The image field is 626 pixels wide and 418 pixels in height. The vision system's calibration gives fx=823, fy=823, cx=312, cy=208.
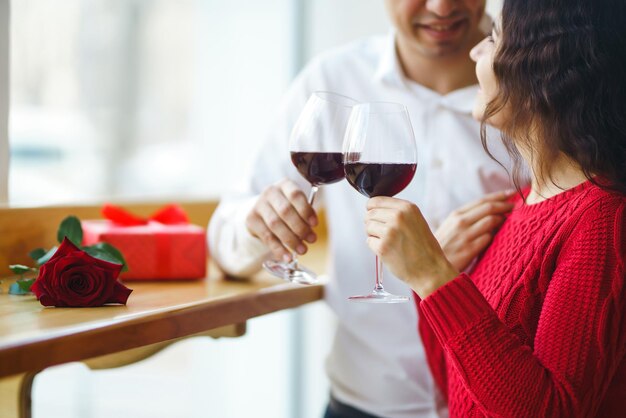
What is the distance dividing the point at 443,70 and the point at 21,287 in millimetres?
992

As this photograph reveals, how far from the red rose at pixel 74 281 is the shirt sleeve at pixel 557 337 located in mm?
517

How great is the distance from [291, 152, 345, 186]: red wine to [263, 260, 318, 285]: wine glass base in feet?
0.62

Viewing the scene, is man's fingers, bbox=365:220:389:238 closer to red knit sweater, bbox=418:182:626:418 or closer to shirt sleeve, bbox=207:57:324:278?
red knit sweater, bbox=418:182:626:418

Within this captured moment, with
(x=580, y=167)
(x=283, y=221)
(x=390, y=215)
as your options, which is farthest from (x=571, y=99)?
(x=283, y=221)

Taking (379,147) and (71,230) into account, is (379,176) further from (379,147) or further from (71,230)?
(71,230)

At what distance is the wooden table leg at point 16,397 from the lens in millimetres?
1317

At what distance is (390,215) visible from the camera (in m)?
1.21

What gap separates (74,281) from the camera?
4.32ft

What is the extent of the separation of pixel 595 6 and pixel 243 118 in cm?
201

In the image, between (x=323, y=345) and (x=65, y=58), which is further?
(x=65, y=58)

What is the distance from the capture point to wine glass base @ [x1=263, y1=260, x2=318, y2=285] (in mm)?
1512

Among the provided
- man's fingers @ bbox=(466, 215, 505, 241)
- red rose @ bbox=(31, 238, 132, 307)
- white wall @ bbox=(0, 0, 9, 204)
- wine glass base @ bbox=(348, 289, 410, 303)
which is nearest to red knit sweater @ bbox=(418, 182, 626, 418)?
wine glass base @ bbox=(348, 289, 410, 303)

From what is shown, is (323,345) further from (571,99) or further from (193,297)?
(571,99)

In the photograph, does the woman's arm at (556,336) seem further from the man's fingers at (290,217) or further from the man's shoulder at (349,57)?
the man's shoulder at (349,57)
